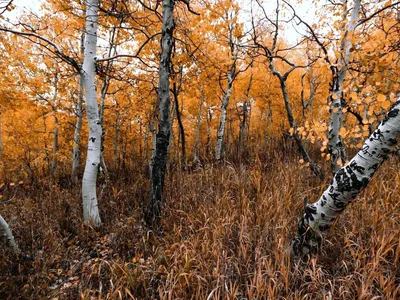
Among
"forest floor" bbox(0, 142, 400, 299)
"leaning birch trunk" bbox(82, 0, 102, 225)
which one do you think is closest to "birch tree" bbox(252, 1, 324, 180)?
"forest floor" bbox(0, 142, 400, 299)

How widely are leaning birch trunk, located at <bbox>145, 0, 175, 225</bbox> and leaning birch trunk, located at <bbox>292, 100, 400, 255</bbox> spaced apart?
6.83 ft

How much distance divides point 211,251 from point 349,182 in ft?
4.92

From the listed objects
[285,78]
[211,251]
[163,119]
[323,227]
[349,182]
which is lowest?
[211,251]

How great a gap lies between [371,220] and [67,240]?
4.19 metres

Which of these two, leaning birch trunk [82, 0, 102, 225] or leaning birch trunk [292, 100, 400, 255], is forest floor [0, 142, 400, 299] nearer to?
leaning birch trunk [292, 100, 400, 255]

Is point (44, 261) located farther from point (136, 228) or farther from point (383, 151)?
point (383, 151)

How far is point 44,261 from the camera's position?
2.72m

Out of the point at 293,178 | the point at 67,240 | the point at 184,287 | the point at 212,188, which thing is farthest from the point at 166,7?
the point at 67,240

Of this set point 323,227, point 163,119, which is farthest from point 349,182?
point 163,119

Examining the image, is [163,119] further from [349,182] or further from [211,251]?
[349,182]

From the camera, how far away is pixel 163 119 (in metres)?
3.25

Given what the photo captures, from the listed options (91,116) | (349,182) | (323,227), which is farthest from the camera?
(91,116)

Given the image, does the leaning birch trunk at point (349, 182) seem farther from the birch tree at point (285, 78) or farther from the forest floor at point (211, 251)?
the birch tree at point (285, 78)

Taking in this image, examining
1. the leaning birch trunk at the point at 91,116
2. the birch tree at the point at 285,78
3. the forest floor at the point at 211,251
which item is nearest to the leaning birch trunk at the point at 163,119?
the forest floor at the point at 211,251
